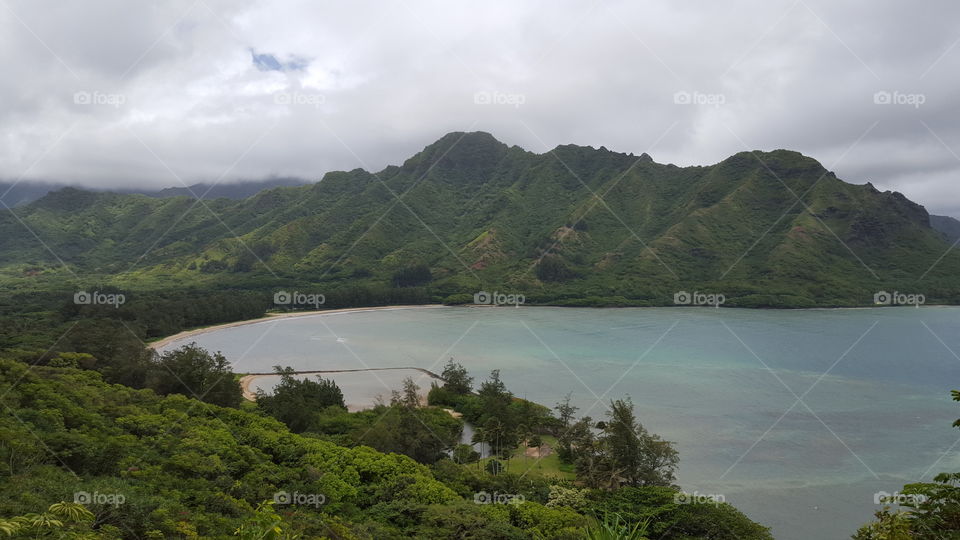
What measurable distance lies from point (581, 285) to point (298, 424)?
306 ft

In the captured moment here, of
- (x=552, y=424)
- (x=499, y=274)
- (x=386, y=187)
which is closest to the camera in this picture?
(x=552, y=424)

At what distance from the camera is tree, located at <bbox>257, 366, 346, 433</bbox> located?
101 feet

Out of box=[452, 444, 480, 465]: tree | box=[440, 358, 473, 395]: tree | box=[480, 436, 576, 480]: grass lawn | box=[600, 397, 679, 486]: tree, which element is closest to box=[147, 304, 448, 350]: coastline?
box=[440, 358, 473, 395]: tree

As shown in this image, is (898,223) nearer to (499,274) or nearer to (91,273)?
(499,274)

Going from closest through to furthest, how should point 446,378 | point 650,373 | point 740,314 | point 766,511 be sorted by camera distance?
point 766,511
point 446,378
point 650,373
point 740,314

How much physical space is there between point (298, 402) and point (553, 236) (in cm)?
11127

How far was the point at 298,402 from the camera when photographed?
3173 centimetres

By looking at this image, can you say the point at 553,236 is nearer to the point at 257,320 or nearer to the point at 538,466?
the point at 257,320

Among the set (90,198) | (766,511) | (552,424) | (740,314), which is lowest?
(766,511)

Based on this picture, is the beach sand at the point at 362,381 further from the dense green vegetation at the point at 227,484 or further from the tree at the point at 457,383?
the dense green vegetation at the point at 227,484

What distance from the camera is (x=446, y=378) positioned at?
44406mm

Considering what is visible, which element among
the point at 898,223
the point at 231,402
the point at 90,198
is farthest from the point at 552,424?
the point at 90,198

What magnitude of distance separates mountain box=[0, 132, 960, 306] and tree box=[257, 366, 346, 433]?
7677 cm

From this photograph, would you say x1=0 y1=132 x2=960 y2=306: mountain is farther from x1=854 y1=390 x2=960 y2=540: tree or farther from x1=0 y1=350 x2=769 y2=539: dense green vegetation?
x1=854 y1=390 x2=960 y2=540: tree
